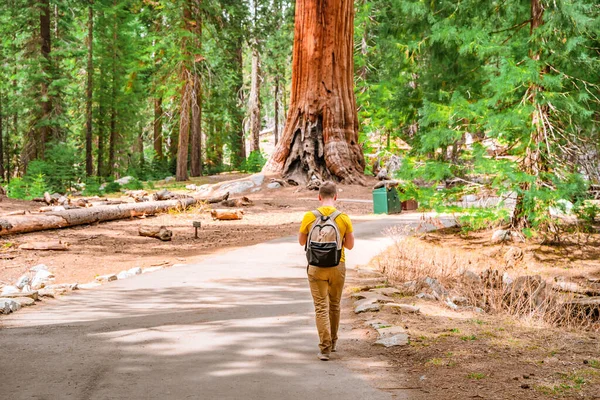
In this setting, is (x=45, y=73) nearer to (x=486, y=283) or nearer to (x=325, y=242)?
(x=486, y=283)

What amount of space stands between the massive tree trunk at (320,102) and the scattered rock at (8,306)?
48.6ft

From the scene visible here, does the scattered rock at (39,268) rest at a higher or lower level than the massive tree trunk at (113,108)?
lower

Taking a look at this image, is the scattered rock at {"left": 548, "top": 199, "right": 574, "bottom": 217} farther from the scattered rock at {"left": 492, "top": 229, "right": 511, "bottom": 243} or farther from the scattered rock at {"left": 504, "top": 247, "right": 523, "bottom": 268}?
the scattered rock at {"left": 504, "top": 247, "right": 523, "bottom": 268}

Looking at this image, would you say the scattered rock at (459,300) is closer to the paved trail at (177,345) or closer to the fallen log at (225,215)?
the paved trail at (177,345)

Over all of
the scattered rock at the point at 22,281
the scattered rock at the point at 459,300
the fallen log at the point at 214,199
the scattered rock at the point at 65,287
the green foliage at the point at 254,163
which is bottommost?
the scattered rock at the point at 459,300

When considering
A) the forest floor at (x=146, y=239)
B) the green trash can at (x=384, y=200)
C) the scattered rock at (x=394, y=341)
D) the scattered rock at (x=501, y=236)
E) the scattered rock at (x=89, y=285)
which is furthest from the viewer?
the green trash can at (x=384, y=200)

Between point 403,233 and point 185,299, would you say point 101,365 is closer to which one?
point 185,299

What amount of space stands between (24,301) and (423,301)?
5.19 meters

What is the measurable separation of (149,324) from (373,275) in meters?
4.20

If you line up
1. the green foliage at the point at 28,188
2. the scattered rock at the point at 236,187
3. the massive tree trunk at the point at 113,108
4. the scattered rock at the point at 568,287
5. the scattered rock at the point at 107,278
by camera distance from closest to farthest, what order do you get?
the scattered rock at the point at 107,278 → the scattered rock at the point at 568,287 → the green foliage at the point at 28,188 → the scattered rock at the point at 236,187 → the massive tree trunk at the point at 113,108

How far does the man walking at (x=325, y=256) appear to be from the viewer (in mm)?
5246

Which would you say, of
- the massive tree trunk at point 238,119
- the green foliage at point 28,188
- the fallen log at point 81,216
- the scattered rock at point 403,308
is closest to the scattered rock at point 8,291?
the fallen log at point 81,216

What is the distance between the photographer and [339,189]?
20.8 meters

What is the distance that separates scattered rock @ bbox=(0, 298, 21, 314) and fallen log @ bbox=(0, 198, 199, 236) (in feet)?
20.6
